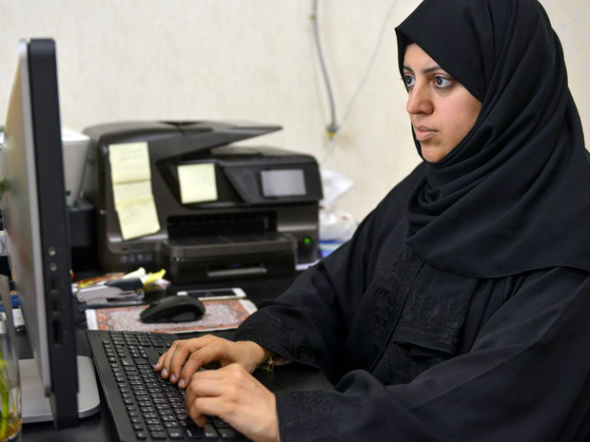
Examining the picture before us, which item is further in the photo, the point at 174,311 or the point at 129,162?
the point at 129,162

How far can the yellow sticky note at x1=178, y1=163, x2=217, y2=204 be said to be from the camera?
195cm

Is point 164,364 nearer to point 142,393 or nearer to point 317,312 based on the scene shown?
point 142,393

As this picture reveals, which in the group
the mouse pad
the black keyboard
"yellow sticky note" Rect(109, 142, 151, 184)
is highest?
"yellow sticky note" Rect(109, 142, 151, 184)

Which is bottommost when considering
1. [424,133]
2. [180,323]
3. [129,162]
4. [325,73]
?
[180,323]

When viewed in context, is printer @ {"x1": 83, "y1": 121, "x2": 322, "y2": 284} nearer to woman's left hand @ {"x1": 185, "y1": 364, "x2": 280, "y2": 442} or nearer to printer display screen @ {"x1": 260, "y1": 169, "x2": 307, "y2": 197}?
printer display screen @ {"x1": 260, "y1": 169, "x2": 307, "y2": 197}

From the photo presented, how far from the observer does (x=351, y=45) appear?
9.25 ft

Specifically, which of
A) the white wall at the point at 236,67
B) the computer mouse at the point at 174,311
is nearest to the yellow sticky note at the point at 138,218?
the computer mouse at the point at 174,311

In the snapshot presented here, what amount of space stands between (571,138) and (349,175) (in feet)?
5.95

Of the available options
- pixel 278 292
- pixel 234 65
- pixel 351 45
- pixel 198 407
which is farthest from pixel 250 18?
pixel 198 407

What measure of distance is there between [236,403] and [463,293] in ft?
1.33

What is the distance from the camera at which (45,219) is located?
79cm

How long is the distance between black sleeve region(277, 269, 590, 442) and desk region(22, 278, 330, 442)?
227mm

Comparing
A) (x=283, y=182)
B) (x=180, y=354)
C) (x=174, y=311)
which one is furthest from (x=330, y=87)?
(x=180, y=354)

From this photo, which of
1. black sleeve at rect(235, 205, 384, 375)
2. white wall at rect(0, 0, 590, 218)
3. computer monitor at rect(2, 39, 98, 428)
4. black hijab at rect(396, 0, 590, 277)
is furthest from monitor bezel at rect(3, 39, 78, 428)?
white wall at rect(0, 0, 590, 218)
